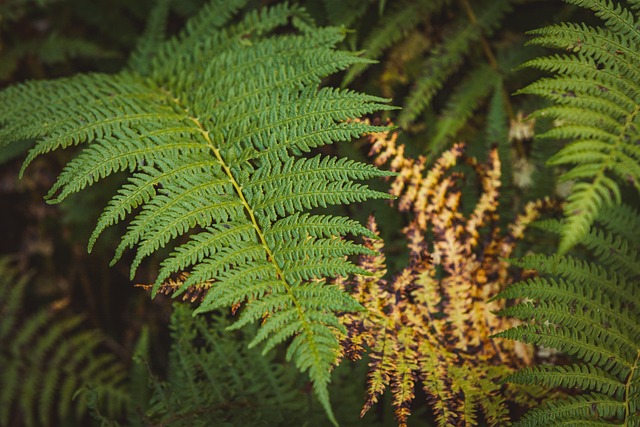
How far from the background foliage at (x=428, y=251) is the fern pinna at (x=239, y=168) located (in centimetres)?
22

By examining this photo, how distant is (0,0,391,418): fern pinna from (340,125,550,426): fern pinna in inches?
7.0

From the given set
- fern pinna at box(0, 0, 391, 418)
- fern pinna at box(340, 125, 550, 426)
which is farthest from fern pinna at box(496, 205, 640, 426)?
fern pinna at box(0, 0, 391, 418)

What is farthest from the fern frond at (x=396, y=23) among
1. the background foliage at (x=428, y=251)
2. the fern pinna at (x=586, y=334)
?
the fern pinna at (x=586, y=334)

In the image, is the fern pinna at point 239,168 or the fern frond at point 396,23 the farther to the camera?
the fern frond at point 396,23

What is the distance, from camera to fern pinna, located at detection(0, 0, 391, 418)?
1.21 m

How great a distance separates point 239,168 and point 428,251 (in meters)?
0.91

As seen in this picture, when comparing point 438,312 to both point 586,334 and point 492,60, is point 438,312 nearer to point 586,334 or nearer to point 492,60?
point 586,334

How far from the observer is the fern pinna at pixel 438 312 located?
1490mm

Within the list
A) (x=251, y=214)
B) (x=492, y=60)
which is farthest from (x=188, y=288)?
(x=492, y=60)

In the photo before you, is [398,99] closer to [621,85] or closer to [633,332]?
[621,85]

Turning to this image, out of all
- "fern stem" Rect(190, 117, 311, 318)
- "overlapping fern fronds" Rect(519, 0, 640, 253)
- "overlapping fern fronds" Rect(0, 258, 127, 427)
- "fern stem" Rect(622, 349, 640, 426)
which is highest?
"overlapping fern fronds" Rect(519, 0, 640, 253)

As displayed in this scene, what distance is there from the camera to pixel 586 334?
1442mm

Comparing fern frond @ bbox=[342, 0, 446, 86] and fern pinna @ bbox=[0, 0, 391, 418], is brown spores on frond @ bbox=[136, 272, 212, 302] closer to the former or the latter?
fern pinna @ bbox=[0, 0, 391, 418]

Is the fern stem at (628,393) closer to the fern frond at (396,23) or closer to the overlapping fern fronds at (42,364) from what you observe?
the fern frond at (396,23)
